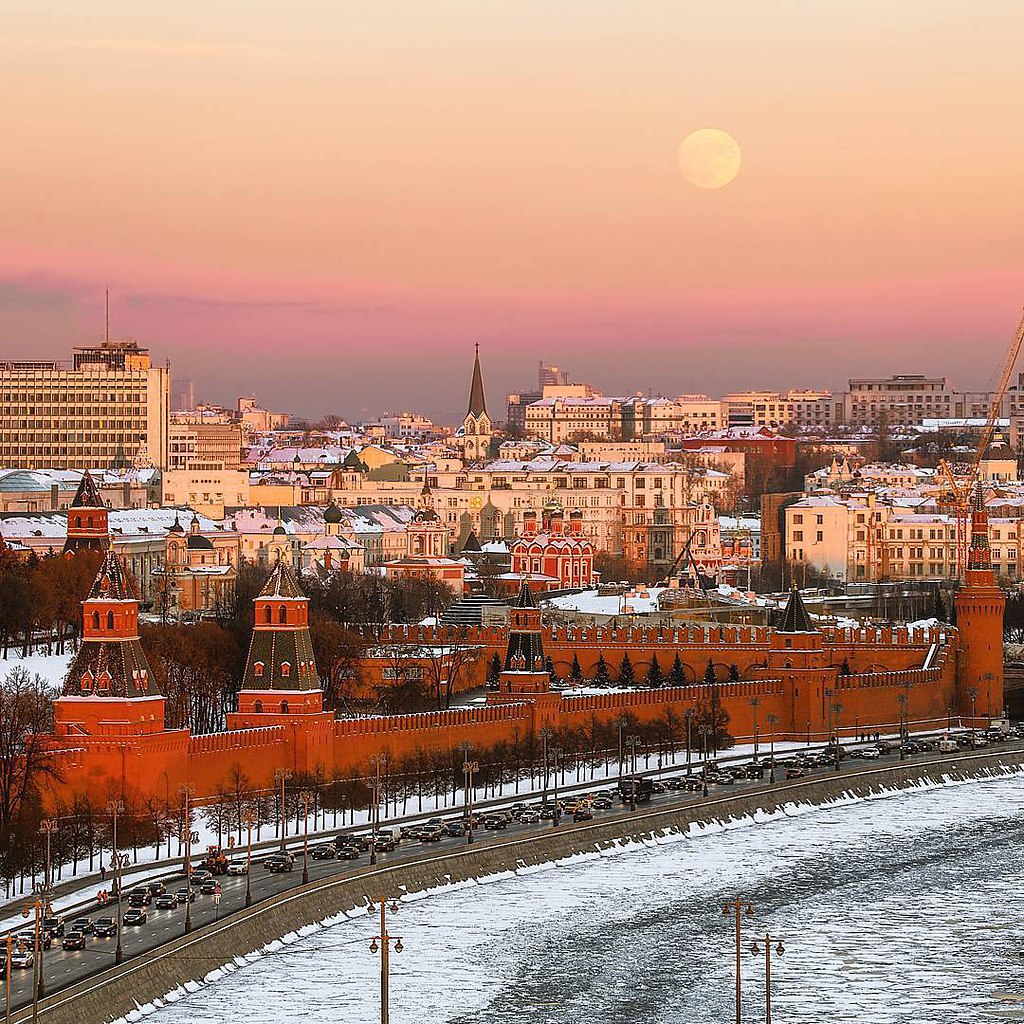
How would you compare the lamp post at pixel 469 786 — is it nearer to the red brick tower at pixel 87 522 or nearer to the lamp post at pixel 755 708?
the lamp post at pixel 755 708

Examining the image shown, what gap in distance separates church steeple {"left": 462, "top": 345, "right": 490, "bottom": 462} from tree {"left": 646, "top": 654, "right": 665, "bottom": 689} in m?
86.0

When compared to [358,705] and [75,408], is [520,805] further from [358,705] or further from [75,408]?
[75,408]

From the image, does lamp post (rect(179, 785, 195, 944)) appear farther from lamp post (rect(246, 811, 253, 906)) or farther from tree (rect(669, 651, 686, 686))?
tree (rect(669, 651, 686, 686))

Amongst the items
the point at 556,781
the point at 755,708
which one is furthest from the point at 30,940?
the point at 755,708

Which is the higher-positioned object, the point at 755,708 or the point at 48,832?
the point at 755,708

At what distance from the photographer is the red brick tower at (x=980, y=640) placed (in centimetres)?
8250

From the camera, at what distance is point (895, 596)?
109 metres

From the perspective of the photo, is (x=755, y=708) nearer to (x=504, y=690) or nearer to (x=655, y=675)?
(x=655, y=675)

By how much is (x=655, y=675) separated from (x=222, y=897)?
102 ft

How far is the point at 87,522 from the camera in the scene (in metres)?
A: 92.4

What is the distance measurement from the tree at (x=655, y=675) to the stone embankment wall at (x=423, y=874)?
30.5 feet

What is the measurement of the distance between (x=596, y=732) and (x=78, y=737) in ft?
54.5

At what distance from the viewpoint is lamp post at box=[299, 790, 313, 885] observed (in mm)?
53062

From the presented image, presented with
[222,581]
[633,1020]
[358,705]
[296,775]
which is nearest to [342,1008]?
[633,1020]
